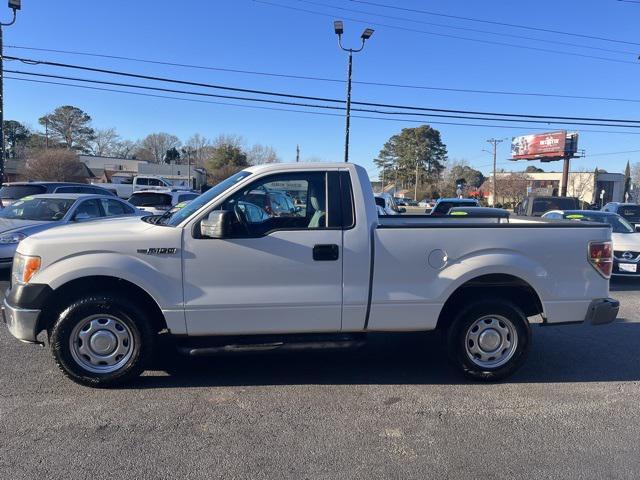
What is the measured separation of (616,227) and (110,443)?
11.1 metres

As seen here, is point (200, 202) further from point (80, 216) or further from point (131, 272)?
point (80, 216)

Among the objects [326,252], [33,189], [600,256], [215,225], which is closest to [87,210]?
[33,189]

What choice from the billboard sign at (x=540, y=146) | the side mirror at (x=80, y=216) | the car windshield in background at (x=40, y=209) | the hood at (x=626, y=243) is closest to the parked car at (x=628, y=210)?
the hood at (x=626, y=243)

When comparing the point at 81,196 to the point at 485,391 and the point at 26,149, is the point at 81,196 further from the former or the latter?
the point at 26,149

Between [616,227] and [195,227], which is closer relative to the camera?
[195,227]

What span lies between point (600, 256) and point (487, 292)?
3.57 feet

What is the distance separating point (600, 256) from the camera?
4543mm

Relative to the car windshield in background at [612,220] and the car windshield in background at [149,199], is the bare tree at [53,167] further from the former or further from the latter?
the car windshield in background at [612,220]

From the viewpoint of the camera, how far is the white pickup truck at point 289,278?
161 inches

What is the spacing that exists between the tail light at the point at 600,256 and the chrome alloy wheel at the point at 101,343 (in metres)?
4.27

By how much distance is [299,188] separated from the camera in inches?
177

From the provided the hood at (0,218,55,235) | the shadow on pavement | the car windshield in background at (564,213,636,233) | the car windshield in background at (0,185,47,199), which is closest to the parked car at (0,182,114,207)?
the car windshield in background at (0,185,47,199)

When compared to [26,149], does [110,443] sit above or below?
below

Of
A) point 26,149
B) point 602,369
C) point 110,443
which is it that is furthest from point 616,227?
point 26,149
